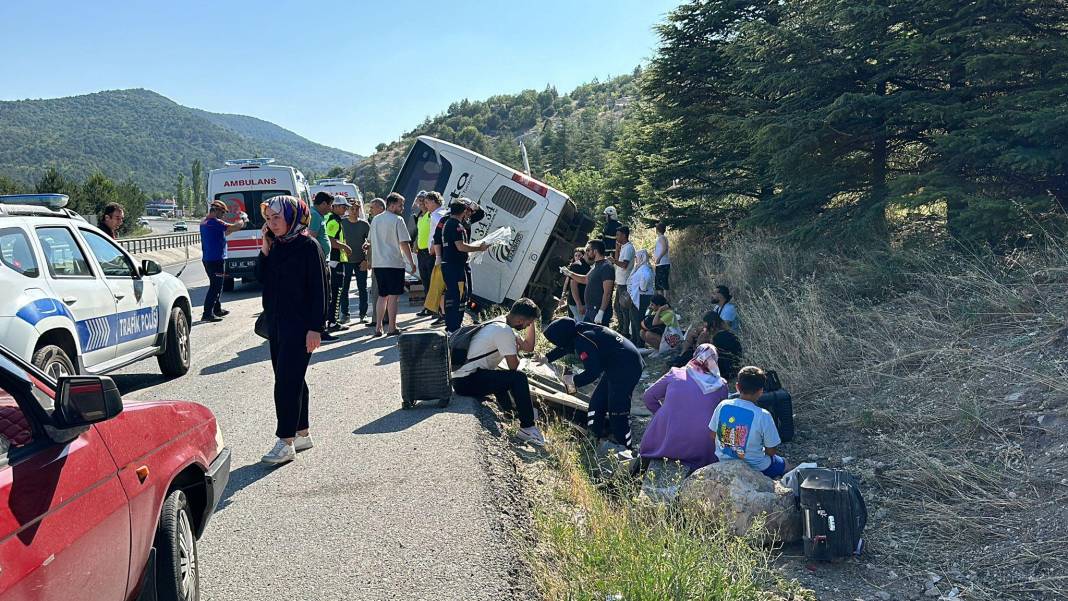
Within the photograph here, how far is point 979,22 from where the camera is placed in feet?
33.8

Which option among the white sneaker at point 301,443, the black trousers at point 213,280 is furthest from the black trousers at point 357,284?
the white sneaker at point 301,443

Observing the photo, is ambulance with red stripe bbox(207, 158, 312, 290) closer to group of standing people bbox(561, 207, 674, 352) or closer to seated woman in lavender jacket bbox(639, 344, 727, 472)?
group of standing people bbox(561, 207, 674, 352)

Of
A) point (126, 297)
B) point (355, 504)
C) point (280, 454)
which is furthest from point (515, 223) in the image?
point (355, 504)

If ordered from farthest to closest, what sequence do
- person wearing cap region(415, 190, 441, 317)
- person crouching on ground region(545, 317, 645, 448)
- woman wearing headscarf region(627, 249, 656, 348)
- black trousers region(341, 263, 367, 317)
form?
woman wearing headscarf region(627, 249, 656, 348) → person wearing cap region(415, 190, 441, 317) → black trousers region(341, 263, 367, 317) → person crouching on ground region(545, 317, 645, 448)

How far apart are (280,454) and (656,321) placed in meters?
7.62

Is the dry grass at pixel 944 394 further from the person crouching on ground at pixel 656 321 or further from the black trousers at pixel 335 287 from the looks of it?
the black trousers at pixel 335 287

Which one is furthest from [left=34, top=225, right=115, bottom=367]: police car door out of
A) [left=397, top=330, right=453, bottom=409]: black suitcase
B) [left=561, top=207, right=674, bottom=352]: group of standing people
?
[left=561, top=207, right=674, bottom=352]: group of standing people

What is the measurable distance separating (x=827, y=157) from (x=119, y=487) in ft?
38.4

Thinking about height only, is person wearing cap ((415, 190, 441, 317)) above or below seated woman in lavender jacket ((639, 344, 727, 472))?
above

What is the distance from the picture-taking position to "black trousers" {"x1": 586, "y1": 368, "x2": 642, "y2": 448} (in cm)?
761

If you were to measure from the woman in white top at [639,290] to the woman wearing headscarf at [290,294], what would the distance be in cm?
717

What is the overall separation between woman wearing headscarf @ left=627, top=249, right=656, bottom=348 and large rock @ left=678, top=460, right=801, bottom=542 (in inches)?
248

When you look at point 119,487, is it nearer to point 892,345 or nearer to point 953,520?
point 953,520

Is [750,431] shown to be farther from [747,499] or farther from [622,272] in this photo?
[622,272]
